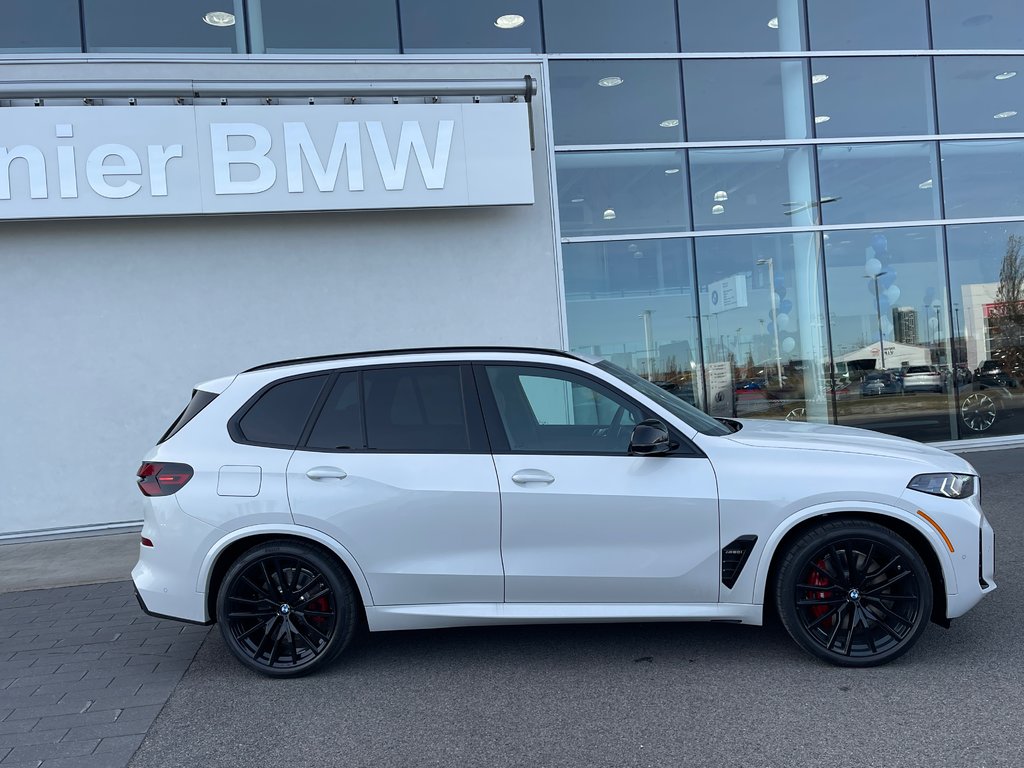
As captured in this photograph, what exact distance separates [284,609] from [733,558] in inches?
94.8

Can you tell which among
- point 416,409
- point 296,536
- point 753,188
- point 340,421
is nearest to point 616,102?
point 753,188

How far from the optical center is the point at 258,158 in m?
8.73

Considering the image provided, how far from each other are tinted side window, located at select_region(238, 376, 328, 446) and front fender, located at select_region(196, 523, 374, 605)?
0.47 meters

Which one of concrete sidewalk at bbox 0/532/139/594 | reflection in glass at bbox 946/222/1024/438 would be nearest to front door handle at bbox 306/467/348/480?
concrete sidewalk at bbox 0/532/139/594

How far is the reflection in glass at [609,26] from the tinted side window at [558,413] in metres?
7.54

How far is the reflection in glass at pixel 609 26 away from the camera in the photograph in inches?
416

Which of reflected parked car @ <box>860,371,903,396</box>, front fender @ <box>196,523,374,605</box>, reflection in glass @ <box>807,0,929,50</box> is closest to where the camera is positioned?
front fender @ <box>196,523,374,605</box>

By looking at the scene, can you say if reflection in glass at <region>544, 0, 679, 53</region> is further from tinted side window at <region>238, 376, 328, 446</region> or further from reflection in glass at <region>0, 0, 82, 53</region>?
tinted side window at <region>238, 376, 328, 446</region>

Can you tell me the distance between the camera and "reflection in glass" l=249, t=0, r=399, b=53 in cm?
989

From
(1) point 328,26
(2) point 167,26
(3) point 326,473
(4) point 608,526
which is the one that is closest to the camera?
(4) point 608,526

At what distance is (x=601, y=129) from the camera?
10781 millimetres

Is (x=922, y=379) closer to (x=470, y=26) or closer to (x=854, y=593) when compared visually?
(x=470, y=26)

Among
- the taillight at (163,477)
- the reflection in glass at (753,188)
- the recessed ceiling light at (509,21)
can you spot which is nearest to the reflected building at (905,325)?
the reflection in glass at (753,188)

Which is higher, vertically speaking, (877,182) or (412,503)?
(877,182)
